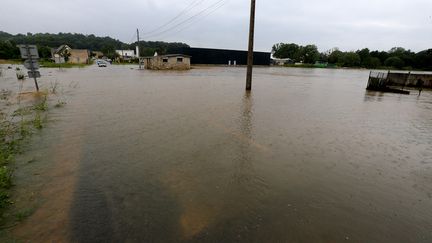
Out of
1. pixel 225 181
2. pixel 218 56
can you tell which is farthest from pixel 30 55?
pixel 218 56

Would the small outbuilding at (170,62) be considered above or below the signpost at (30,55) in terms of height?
below

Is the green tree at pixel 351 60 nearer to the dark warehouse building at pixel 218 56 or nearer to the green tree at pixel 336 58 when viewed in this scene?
the green tree at pixel 336 58

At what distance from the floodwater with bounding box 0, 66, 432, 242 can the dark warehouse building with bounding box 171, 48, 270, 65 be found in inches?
2397

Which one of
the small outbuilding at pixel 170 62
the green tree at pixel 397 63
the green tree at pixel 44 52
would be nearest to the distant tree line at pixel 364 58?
the green tree at pixel 397 63

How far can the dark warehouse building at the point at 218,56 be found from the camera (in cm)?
6731

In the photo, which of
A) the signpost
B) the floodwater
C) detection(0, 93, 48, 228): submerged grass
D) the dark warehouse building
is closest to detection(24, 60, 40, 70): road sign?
the signpost

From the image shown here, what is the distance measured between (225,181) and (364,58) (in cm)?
13045

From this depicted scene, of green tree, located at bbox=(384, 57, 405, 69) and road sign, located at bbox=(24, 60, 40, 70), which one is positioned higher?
road sign, located at bbox=(24, 60, 40, 70)

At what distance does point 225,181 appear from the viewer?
469 centimetres

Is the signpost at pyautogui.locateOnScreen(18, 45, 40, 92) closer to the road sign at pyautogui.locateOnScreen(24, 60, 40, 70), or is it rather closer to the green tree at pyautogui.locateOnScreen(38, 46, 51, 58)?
the road sign at pyautogui.locateOnScreen(24, 60, 40, 70)

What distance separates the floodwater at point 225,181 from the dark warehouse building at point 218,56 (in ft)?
200

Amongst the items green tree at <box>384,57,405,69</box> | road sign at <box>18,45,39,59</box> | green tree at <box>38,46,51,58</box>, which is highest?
road sign at <box>18,45,39,59</box>

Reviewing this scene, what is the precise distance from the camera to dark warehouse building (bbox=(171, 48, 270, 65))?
67.3m

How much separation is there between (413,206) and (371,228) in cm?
127
